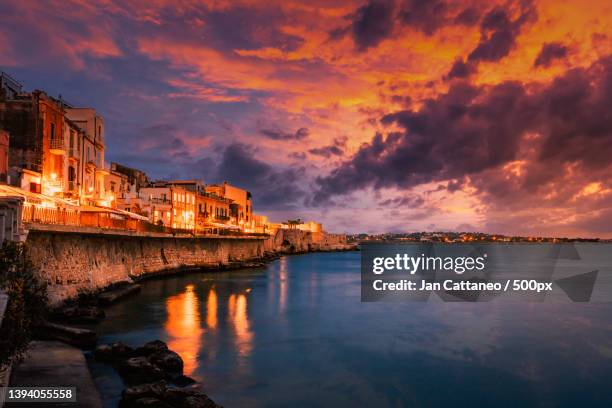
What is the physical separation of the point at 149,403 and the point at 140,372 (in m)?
3.70

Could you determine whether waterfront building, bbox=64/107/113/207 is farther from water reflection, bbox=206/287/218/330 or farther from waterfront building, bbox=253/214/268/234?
waterfront building, bbox=253/214/268/234

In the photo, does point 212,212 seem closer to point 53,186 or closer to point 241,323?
point 53,186

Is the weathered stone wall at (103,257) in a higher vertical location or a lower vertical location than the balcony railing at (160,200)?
lower

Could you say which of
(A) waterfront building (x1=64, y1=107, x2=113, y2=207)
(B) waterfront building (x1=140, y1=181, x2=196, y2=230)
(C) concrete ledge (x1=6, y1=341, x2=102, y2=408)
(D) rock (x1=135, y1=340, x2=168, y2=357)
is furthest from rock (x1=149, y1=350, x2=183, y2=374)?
(B) waterfront building (x1=140, y1=181, x2=196, y2=230)

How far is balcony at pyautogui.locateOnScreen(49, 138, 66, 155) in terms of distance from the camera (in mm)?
36594

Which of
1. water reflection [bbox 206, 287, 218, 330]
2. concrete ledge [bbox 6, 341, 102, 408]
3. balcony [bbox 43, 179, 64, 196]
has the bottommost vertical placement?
water reflection [bbox 206, 287, 218, 330]

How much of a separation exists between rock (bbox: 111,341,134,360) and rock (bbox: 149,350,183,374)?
99 centimetres

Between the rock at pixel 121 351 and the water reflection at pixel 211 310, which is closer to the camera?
the rock at pixel 121 351

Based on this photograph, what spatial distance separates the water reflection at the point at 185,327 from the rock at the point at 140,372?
2.04m

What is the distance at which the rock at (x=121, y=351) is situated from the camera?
1695 centimetres

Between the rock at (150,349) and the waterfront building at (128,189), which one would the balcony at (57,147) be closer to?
the waterfront building at (128,189)

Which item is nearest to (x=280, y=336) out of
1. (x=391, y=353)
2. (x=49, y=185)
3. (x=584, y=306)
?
(x=391, y=353)

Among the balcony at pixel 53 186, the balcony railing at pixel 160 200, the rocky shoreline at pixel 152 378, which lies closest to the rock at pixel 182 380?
the rocky shoreline at pixel 152 378

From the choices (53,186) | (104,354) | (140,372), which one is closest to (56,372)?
(140,372)
